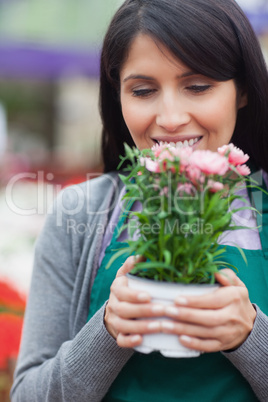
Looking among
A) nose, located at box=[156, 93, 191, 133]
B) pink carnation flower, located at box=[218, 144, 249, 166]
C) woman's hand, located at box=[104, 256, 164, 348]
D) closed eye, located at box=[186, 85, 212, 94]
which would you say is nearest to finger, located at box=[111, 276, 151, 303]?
woman's hand, located at box=[104, 256, 164, 348]

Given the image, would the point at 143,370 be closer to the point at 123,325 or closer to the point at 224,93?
the point at 123,325

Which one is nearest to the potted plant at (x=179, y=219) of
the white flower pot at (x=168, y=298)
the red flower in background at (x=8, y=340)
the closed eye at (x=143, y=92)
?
the white flower pot at (x=168, y=298)

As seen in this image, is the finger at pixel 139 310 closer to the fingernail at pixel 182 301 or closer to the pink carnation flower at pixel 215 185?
the fingernail at pixel 182 301

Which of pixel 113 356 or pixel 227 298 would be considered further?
pixel 113 356

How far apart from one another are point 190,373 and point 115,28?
1072 millimetres

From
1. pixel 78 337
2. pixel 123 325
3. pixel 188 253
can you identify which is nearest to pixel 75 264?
pixel 78 337

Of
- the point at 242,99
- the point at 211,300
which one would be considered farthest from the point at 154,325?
the point at 242,99

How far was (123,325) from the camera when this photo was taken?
114cm

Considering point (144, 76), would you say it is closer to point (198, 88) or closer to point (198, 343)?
point (198, 88)

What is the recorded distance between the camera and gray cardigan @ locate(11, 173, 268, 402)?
4.59ft

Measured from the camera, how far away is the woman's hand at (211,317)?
1.08 m

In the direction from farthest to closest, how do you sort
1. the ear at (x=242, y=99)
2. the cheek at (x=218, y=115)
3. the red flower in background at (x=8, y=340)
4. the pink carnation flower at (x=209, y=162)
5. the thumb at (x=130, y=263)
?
the red flower in background at (x=8, y=340)
the ear at (x=242, y=99)
the cheek at (x=218, y=115)
the thumb at (x=130, y=263)
the pink carnation flower at (x=209, y=162)

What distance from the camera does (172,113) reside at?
1432mm

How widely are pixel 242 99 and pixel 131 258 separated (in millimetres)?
697
